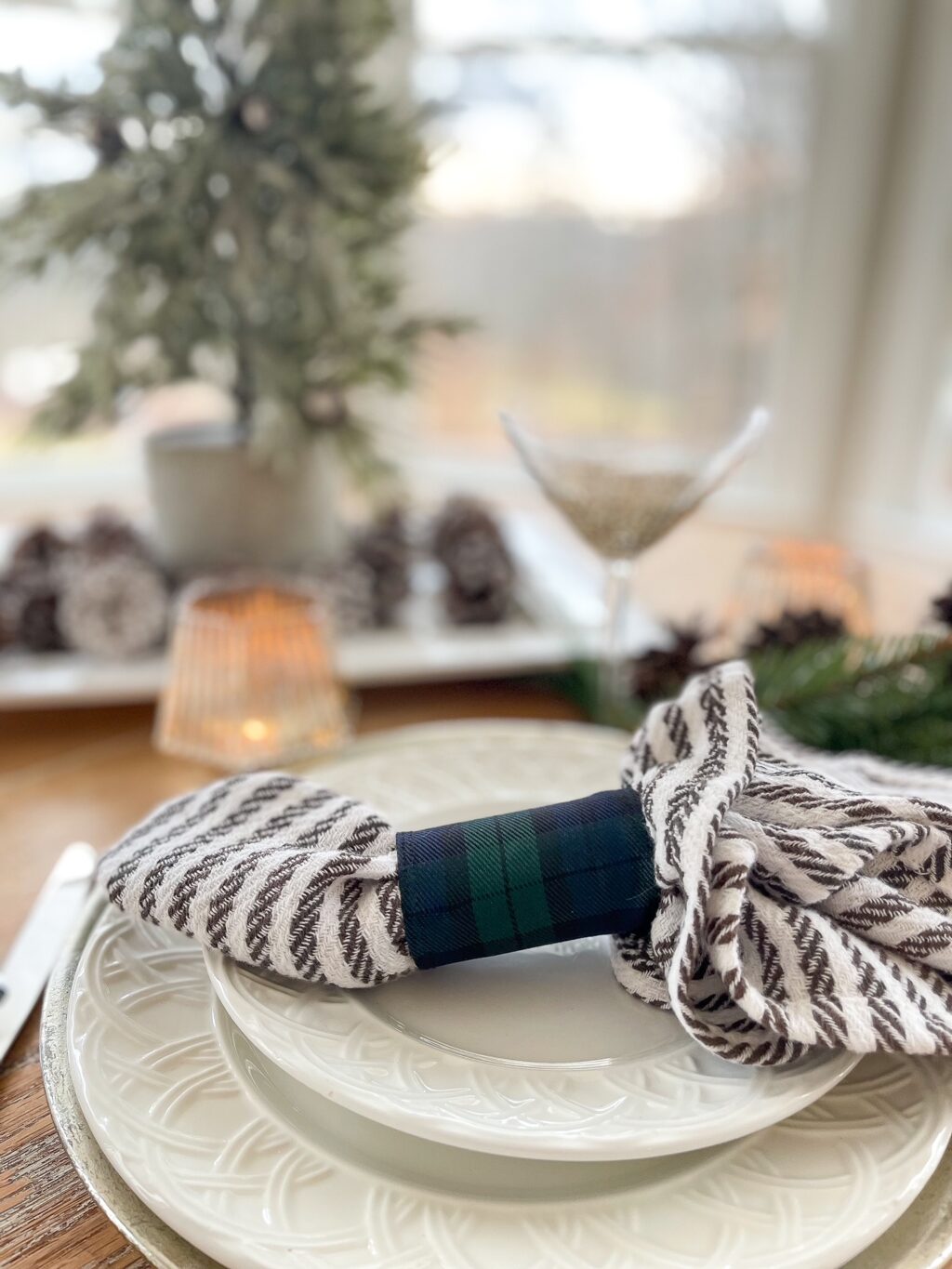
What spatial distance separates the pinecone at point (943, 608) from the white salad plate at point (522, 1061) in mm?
259

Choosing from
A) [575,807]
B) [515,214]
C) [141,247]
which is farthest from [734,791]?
[515,214]

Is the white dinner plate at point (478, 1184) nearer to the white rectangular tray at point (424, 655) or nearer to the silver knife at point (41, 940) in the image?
the silver knife at point (41, 940)

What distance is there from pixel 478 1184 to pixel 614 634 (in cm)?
32

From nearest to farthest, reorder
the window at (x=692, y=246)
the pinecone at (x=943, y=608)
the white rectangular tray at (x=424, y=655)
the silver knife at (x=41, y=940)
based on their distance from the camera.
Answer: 1. the silver knife at (x=41, y=940)
2. the pinecone at (x=943, y=608)
3. the white rectangular tray at (x=424, y=655)
4. the window at (x=692, y=246)

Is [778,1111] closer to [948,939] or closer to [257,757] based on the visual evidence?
[948,939]

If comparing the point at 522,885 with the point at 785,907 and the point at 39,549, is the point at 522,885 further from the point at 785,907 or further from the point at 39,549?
the point at 39,549

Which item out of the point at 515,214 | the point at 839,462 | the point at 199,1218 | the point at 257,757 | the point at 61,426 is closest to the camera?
the point at 199,1218

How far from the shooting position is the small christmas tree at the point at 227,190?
22.4 inches

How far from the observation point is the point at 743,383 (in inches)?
57.5

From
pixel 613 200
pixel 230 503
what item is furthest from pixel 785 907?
pixel 613 200

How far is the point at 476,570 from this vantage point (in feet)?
2.14

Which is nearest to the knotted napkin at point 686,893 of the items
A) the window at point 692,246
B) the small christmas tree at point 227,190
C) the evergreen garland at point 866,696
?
the evergreen garland at point 866,696

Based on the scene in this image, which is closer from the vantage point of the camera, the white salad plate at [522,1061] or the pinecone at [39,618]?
the white salad plate at [522,1061]

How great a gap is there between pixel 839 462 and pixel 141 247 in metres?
1.18
